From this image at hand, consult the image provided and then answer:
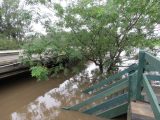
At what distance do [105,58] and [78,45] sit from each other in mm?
1097

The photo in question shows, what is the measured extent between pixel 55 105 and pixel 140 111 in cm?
253

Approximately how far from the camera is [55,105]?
16.4 ft

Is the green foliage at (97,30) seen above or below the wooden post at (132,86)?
above

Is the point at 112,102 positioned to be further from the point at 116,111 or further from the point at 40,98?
the point at 40,98

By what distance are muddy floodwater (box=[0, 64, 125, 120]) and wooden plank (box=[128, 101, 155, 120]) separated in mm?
1002

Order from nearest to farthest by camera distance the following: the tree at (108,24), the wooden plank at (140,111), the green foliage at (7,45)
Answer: the wooden plank at (140,111) → the tree at (108,24) → the green foliage at (7,45)

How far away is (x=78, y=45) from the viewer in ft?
19.9

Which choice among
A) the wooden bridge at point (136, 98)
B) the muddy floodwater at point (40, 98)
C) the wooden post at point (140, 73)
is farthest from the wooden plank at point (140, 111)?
the muddy floodwater at point (40, 98)

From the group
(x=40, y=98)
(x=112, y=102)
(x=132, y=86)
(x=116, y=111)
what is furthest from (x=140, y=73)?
(x=40, y=98)

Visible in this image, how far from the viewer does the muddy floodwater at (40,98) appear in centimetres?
441

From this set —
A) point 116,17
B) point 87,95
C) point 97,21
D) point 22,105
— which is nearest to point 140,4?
point 116,17

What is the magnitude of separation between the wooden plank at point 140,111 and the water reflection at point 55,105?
1181 mm

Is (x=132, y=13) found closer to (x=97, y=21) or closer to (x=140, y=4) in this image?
(x=140, y=4)

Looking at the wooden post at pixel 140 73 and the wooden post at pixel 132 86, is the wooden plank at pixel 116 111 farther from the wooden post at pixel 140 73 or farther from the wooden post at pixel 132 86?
the wooden post at pixel 140 73
